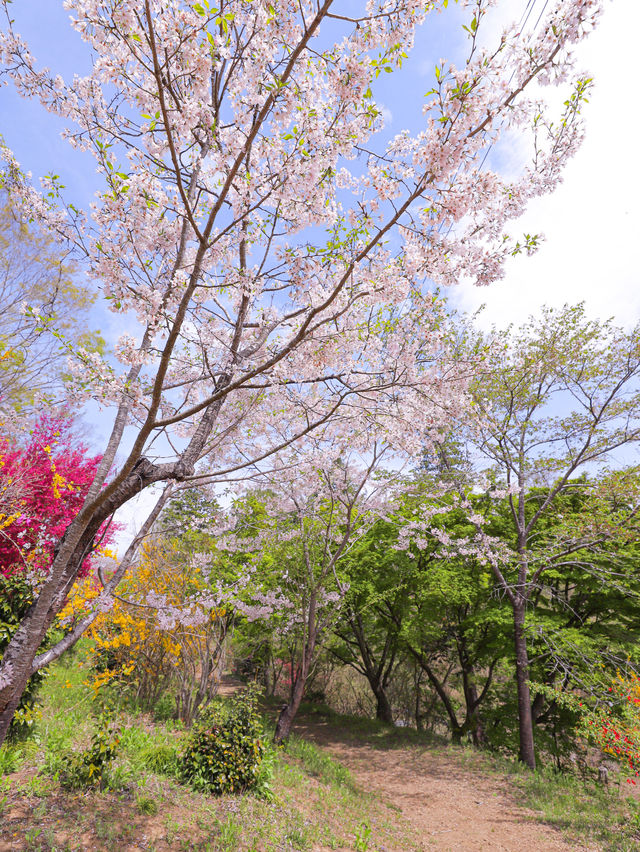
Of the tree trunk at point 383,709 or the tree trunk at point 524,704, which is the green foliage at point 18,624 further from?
the tree trunk at point 383,709

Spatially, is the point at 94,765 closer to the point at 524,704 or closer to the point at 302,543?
the point at 302,543

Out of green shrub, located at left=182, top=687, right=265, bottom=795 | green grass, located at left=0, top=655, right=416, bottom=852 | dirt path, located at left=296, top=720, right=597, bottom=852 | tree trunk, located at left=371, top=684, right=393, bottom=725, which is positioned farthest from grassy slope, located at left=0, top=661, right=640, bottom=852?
tree trunk, located at left=371, top=684, right=393, bottom=725

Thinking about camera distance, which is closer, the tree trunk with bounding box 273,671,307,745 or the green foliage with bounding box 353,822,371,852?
the green foliage with bounding box 353,822,371,852

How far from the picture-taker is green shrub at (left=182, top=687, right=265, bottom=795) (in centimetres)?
493

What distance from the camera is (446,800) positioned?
276 inches

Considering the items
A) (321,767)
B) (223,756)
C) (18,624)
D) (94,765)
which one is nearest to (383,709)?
(321,767)

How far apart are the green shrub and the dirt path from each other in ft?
8.52

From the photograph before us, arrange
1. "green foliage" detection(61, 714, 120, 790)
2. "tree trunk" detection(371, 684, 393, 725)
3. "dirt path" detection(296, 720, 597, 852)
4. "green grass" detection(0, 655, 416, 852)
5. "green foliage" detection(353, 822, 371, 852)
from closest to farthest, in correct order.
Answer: "green grass" detection(0, 655, 416, 852) → "green foliage" detection(61, 714, 120, 790) → "green foliage" detection(353, 822, 371, 852) → "dirt path" detection(296, 720, 597, 852) → "tree trunk" detection(371, 684, 393, 725)

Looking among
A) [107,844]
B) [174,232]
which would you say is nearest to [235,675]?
[107,844]

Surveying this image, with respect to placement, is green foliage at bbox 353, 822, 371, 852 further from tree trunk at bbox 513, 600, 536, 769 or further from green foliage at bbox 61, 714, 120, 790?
tree trunk at bbox 513, 600, 536, 769

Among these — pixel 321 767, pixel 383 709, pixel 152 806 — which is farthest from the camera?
pixel 383 709

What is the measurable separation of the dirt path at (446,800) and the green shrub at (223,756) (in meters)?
2.60

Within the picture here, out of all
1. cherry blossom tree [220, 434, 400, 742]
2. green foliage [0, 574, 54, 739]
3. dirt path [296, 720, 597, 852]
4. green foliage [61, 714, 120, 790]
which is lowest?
dirt path [296, 720, 597, 852]

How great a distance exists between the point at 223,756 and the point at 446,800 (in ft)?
14.9
